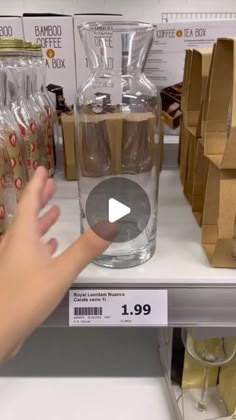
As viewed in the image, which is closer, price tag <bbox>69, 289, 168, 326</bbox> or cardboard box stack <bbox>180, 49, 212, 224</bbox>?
price tag <bbox>69, 289, 168, 326</bbox>

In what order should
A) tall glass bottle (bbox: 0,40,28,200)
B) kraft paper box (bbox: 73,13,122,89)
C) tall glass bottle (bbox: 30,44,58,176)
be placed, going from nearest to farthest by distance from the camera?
tall glass bottle (bbox: 0,40,28,200) → tall glass bottle (bbox: 30,44,58,176) → kraft paper box (bbox: 73,13,122,89)

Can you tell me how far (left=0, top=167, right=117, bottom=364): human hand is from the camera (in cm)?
39

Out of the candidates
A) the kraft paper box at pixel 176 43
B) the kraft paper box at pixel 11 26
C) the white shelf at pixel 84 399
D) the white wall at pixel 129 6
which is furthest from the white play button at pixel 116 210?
the white wall at pixel 129 6

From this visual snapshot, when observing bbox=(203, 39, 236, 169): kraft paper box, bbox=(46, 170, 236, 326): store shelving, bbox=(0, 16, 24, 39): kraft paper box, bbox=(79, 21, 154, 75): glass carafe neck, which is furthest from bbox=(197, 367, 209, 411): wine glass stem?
bbox=(0, 16, 24, 39): kraft paper box

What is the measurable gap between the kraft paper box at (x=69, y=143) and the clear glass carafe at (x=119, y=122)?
7.7 inches

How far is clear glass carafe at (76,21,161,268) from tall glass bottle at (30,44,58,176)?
0.24 metres

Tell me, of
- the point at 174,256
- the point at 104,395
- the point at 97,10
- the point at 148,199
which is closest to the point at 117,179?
the point at 148,199

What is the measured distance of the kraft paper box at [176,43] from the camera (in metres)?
1.10

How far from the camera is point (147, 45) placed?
627 millimetres

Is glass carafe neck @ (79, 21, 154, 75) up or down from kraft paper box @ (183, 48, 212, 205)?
up

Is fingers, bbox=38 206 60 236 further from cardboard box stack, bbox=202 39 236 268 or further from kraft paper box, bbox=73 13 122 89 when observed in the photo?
kraft paper box, bbox=73 13 122 89

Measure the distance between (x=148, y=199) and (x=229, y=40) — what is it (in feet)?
0.86

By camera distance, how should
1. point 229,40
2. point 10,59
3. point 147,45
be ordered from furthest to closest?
1. point 10,59
2. point 147,45
3. point 229,40

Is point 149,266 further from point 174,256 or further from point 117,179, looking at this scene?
point 117,179
